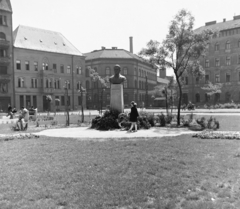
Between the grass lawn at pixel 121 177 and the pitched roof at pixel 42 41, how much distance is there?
5240cm

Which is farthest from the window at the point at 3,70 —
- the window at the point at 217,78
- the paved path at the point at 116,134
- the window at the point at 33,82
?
the window at the point at 217,78

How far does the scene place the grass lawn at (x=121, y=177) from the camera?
5051 mm

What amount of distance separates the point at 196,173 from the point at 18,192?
408 centimetres

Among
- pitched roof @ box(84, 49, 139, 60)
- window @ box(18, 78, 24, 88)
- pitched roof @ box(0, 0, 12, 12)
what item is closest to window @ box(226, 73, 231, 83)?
pitched roof @ box(84, 49, 139, 60)

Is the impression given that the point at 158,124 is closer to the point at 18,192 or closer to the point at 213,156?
the point at 213,156

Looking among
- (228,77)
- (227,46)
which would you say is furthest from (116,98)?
(227,46)

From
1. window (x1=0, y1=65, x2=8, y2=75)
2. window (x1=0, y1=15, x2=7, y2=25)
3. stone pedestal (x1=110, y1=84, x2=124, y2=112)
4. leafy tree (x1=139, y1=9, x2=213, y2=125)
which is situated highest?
window (x1=0, y1=15, x2=7, y2=25)

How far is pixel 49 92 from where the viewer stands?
195 ft

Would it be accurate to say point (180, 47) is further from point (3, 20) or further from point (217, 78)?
point (217, 78)

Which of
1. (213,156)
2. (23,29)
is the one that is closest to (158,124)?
(213,156)

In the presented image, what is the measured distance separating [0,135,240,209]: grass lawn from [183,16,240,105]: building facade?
181 ft

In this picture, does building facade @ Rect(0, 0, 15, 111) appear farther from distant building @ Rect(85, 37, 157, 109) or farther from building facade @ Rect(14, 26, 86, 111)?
distant building @ Rect(85, 37, 157, 109)

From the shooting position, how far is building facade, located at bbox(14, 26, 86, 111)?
5586 centimetres

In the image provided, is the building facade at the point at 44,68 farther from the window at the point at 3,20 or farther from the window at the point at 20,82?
the window at the point at 3,20
